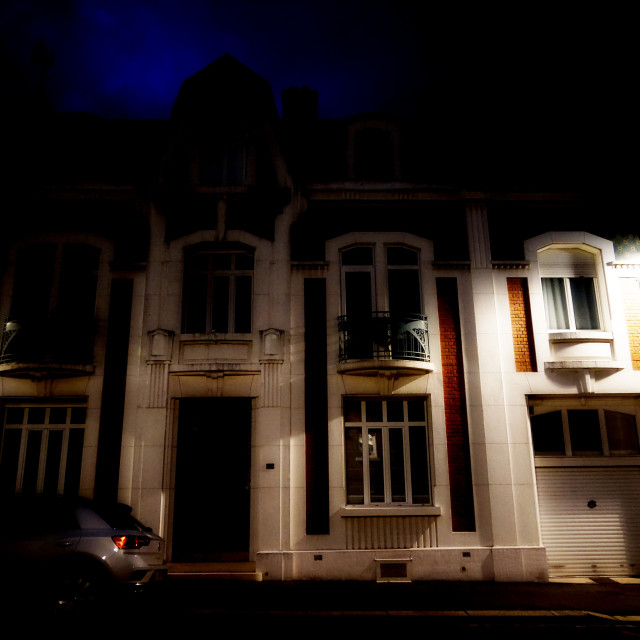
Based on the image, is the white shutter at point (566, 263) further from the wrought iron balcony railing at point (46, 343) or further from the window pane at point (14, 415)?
the window pane at point (14, 415)

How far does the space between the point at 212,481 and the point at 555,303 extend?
8.63m

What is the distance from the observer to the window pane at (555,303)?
1231 cm

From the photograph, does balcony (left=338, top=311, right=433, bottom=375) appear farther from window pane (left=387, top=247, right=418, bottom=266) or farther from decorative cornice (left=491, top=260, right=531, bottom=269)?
decorative cornice (left=491, top=260, right=531, bottom=269)

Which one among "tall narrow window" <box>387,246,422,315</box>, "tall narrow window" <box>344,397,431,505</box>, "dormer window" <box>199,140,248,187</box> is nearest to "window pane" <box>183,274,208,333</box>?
"dormer window" <box>199,140,248,187</box>

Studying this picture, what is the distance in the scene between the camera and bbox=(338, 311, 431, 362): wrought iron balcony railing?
37.5 ft

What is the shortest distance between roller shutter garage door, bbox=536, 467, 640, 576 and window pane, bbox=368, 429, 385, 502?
3.33m

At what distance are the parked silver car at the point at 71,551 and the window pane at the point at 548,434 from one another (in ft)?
26.4

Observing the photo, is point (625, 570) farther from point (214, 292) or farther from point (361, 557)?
point (214, 292)

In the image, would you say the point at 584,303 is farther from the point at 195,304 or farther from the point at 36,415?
the point at 36,415

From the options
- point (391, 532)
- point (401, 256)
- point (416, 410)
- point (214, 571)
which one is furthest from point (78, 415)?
point (401, 256)

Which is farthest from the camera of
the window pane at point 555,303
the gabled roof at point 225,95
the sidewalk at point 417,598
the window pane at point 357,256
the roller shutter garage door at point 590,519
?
the gabled roof at point 225,95

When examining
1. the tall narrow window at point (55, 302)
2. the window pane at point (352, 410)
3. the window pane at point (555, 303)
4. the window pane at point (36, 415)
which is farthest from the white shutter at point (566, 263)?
the window pane at point (36, 415)

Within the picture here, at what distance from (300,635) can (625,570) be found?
25.6ft

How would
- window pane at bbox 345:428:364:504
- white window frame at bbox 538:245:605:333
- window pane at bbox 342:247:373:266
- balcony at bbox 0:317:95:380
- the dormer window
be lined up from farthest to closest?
the dormer window → window pane at bbox 342:247:373:266 → white window frame at bbox 538:245:605:333 → balcony at bbox 0:317:95:380 → window pane at bbox 345:428:364:504
